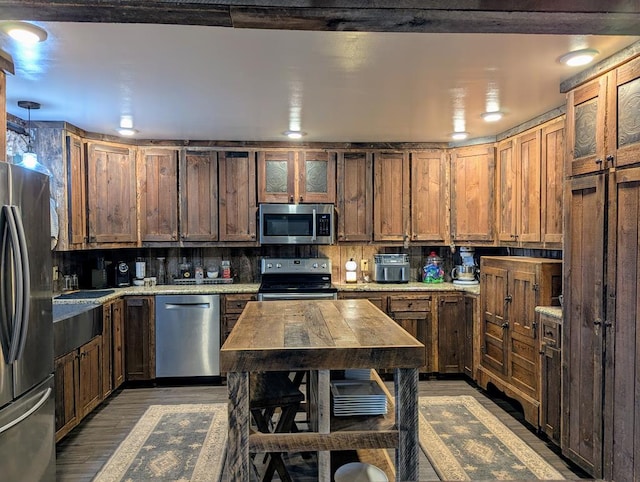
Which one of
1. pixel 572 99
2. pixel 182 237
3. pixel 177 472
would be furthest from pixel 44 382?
pixel 572 99

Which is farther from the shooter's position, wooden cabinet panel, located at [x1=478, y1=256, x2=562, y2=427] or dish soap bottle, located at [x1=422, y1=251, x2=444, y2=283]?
dish soap bottle, located at [x1=422, y1=251, x2=444, y2=283]

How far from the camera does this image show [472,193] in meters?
4.30

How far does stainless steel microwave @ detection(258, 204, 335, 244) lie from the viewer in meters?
4.29

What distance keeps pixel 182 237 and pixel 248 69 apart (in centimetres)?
234

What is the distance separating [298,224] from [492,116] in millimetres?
2024

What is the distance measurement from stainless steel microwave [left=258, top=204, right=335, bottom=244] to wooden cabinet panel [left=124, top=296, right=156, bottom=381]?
1.28 m

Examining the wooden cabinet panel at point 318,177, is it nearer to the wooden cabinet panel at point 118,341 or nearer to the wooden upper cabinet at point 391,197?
the wooden upper cabinet at point 391,197

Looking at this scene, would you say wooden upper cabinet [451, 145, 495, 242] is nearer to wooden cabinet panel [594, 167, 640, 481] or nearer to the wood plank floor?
the wood plank floor

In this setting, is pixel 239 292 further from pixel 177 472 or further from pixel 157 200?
pixel 177 472

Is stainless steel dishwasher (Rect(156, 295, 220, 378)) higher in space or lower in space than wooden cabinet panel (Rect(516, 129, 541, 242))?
lower

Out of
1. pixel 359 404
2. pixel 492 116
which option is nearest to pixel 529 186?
pixel 492 116

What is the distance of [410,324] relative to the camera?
4.22m

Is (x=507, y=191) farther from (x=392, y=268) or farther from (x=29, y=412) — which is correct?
(x=29, y=412)

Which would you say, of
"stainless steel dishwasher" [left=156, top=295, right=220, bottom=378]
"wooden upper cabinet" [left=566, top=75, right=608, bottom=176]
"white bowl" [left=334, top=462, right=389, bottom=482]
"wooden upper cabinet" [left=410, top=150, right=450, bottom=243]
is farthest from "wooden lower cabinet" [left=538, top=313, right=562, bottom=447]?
"stainless steel dishwasher" [left=156, top=295, right=220, bottom=378]
